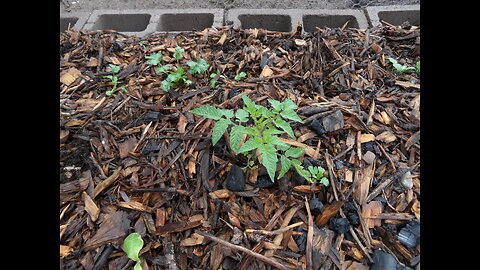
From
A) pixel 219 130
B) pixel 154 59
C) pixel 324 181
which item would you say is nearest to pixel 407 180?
pixel 324 181

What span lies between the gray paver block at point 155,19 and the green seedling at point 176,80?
150 cm

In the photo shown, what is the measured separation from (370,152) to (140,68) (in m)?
1.94

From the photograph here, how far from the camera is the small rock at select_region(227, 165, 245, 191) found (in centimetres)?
188

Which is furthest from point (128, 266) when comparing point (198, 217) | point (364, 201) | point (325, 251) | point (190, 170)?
point (364, 201)

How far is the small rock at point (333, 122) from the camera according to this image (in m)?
2.13

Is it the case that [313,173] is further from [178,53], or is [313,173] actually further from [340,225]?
[178,53]

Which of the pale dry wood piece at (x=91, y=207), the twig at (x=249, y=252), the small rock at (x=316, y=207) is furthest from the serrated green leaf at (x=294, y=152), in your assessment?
the pale dry wood piece at (x=91, y=207)

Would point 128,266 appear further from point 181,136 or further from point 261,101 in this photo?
point 261,101

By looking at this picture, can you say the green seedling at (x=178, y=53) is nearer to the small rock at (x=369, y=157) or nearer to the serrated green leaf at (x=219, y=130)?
the serrated green leaf at (x=219, y=130)

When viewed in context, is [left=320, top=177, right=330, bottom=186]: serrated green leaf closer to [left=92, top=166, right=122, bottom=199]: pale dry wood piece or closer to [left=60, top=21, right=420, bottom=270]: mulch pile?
[left=60, top=21, right=420, bottom=270]: mulch pile

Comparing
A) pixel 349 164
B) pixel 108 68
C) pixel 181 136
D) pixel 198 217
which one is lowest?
pixel 198 217

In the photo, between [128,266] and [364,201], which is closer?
[128,266]

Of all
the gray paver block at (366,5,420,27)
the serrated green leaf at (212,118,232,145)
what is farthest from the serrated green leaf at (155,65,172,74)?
the gray paver block at (366,5,420,27)

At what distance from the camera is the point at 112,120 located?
2.33 meters
